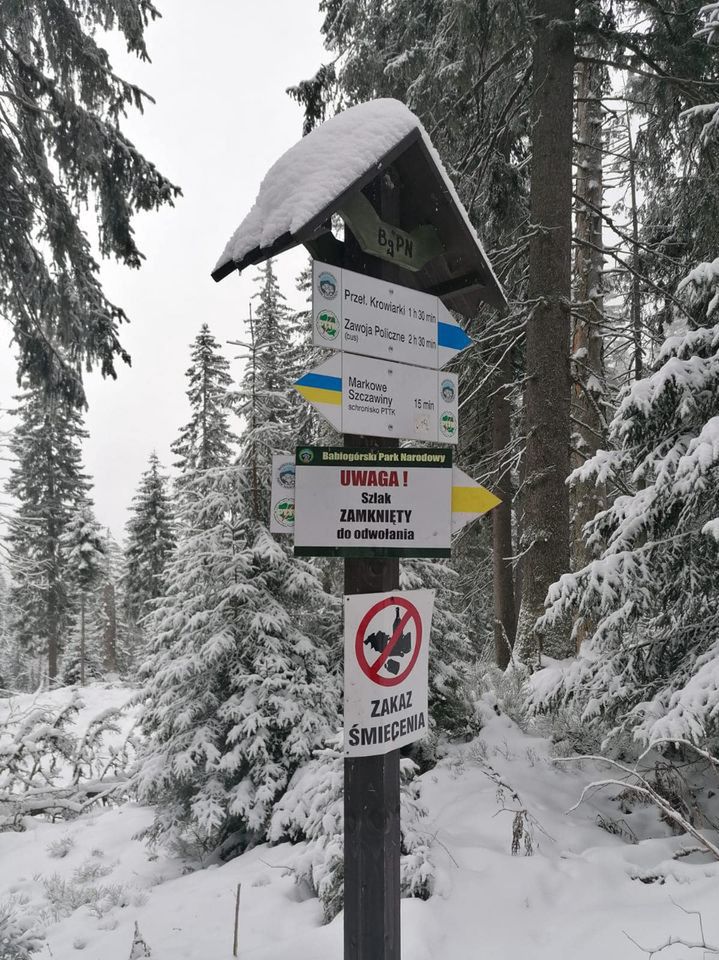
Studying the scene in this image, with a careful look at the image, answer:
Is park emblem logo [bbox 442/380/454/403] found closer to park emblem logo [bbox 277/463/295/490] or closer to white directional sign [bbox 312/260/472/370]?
white directional sign [bbox 312/260/472/370]

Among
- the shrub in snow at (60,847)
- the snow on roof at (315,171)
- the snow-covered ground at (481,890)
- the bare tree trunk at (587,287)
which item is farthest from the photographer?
the bare tree trunk at (587,287)

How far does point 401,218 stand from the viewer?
302 centimetres

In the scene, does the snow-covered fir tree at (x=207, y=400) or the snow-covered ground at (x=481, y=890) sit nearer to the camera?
the snow-covered ground at (x=481, y=890)

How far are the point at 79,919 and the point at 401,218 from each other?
607 cm

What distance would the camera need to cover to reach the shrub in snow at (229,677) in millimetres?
6812

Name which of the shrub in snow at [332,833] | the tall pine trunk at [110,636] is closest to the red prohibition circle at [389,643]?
the shrub in snow at [332,833]

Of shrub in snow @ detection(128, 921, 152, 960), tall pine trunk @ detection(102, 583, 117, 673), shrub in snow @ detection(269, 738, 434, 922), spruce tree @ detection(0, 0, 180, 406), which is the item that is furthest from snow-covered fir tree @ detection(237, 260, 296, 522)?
tall pine trunk @ detection(102, 583, 117, 673)

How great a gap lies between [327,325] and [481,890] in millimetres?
3701

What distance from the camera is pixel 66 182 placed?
7406 mm

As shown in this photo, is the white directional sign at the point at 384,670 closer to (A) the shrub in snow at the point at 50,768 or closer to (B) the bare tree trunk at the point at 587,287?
(A) the shrub in snow at the point at 50,768

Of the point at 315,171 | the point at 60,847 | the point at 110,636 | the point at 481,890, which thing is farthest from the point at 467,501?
the point at 110,636

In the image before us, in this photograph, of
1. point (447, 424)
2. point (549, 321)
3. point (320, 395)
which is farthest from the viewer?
point (549, 321)

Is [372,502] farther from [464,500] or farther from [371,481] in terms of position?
[464,500]

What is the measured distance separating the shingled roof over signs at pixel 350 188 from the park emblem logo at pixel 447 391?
0.55 metres
